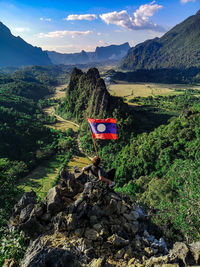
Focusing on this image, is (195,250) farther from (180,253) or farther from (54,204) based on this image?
(54,204)

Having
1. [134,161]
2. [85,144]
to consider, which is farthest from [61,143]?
[134,161]

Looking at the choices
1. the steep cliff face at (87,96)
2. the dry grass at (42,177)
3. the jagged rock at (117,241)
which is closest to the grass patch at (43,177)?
the dry grass at (42,177)

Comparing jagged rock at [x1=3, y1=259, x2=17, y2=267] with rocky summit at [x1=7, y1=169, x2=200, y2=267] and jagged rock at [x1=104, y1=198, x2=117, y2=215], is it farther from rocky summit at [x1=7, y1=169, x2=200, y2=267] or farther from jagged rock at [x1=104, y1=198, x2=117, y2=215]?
jagged rock at [x1=104, y1=198, x2=117, y2=215]

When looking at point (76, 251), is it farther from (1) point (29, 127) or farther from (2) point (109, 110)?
(1) point (29, 127)

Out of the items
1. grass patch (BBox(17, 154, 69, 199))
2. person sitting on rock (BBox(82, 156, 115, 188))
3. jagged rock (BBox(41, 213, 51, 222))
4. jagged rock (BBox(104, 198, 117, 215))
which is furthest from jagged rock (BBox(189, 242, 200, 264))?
grass patch (BBox(17, 154, 69, 199))

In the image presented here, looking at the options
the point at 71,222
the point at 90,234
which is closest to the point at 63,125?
the point at 71,222

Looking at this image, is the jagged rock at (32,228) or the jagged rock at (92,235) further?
the jagged rock at (32,228)

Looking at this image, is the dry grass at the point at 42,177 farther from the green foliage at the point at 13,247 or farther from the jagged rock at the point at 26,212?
the green foliage at the point at 13,247
